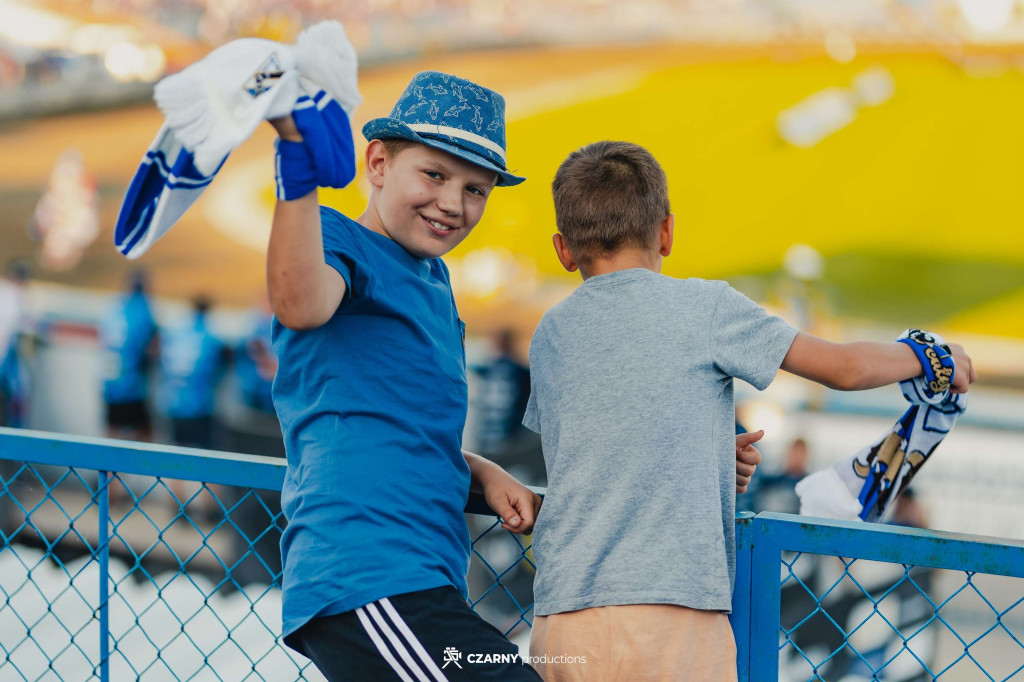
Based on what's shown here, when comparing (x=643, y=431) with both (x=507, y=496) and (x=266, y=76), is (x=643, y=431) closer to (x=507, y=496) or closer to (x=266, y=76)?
(x=507, y=496)

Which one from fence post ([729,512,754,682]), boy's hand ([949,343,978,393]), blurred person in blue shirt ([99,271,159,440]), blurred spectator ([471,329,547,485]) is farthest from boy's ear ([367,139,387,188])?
blurred person in blue shirt ([99,271,159,440])

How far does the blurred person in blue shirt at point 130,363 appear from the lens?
26.4ft

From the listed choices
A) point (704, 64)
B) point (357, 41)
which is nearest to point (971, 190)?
point (704, 64)

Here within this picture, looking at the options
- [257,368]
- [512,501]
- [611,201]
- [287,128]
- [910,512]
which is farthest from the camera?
[257,368]

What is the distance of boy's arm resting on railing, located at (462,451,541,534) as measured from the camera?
5.19 feet

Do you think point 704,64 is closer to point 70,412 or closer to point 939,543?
point 70,412

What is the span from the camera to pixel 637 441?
1.44m

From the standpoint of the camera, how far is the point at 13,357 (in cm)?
878

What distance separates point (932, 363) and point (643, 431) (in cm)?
46

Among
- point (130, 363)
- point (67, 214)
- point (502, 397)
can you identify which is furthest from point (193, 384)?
point (67, 214)

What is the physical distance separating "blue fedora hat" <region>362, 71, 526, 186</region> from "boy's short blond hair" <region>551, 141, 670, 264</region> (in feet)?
0.43

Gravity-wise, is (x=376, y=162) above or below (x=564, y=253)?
above

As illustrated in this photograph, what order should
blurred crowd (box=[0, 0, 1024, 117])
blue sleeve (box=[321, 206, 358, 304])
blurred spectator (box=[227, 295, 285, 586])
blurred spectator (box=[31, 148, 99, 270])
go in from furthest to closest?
blurred crowd (box=[0, 0, 1024, 117])
blurred spectator (box=[31, 148, 99, 270])
blurred spectator (box=[227, 295, 285, 586])
blue sleeve (box=[321, 206, 358, 304])

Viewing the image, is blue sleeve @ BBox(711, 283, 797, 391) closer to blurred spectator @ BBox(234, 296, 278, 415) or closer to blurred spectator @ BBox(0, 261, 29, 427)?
blurred spectator @ BBox(234, 296, 278, 415)
